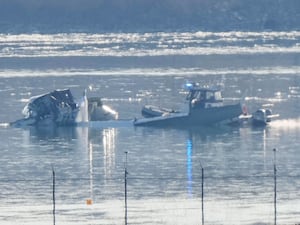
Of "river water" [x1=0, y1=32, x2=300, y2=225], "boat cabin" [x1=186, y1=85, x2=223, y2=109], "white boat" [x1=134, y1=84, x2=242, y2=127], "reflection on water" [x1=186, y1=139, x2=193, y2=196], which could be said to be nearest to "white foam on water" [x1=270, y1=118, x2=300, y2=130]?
"river water" [x1=0, y1=32, x2=300, y2=225]

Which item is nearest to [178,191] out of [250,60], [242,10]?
[250,60]

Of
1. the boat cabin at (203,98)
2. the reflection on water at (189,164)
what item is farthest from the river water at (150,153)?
the boat cabin at (203,98)

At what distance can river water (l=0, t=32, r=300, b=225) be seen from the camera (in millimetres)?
44719

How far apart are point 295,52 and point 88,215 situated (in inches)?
3397

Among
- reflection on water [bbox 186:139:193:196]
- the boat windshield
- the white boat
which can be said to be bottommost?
reflection on water [bbox 186:139:193:196]

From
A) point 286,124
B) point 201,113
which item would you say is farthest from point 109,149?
point 286,124

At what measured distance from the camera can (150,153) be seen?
58844 millimetres

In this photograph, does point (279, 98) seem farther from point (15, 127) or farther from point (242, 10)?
point (242, 10)

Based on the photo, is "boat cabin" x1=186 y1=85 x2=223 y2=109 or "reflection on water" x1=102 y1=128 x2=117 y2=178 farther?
"boat cabin" x1=186 y1=85 x2=223 y2=109

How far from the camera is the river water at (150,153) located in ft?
147

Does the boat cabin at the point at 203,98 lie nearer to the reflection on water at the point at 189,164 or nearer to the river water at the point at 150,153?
the river water at the point at 150,153

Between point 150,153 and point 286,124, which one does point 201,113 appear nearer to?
point 286,124

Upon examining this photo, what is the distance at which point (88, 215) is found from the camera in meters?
43.9

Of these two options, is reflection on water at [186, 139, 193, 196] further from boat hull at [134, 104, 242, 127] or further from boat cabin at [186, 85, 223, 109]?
boat cabin at [186, 85, 223, 109]
